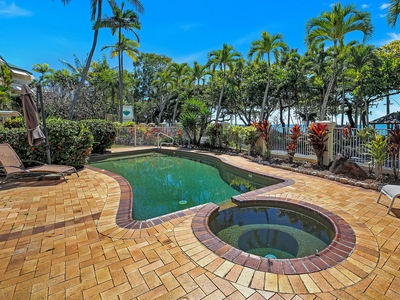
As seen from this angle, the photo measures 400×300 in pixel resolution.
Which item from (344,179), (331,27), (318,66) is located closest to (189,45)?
(318,66)

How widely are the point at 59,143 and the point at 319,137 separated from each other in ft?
27.8

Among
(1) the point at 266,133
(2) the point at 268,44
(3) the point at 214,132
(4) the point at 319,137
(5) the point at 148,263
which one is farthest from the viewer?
(2) the point at 268,44

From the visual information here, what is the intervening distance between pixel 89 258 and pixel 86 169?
217 inches

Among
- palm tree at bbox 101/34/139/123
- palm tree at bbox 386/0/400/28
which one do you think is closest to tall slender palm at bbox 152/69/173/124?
palm tree at bbox 101/34/139/123

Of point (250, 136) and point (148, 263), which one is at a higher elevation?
point (250, 136)

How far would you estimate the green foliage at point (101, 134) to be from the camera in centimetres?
1075

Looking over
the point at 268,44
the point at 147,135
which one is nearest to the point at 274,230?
the point at 147,135

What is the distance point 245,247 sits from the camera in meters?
3.01

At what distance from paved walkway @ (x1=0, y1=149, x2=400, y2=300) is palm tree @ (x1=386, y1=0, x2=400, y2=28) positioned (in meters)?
8.01

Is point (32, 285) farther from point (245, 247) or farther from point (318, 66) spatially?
point (318, 66)

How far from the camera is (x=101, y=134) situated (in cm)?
1107

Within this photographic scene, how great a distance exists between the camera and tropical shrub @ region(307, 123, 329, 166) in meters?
7.09

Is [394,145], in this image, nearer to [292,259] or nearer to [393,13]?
[292,259]

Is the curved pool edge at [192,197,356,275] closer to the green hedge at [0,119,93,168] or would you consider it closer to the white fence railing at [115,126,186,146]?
the green hedge at [0,119,93,168]
